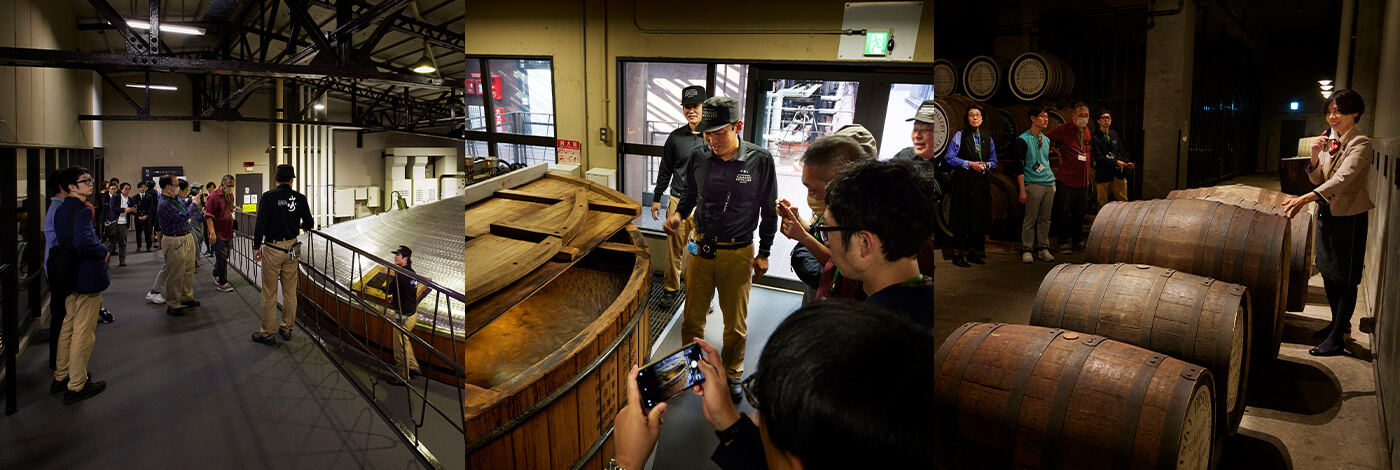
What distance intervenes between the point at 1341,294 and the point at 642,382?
5.68ft

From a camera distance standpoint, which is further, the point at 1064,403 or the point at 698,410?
the point at 1064,403

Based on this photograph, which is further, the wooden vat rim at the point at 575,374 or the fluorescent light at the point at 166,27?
the fluorescent light at the point at 166,27

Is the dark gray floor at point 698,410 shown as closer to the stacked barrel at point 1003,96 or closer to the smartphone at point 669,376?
the smartphone at point 669,376

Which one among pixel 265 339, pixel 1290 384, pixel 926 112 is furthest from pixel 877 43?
pixel 1290 384

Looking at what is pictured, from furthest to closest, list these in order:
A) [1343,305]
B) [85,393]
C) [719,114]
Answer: [1343,305], [85,393], [719,114]

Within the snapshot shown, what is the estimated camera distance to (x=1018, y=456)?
164cm

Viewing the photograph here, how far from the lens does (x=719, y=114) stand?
0.82 metres

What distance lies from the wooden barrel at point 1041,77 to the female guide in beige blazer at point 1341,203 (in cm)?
48

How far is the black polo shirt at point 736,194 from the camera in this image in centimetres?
83

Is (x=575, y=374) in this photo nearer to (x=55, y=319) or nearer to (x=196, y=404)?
(x=196, y=404)

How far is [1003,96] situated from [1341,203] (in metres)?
0.72

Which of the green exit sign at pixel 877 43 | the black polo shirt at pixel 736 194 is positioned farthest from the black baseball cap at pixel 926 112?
the black polo shirt at pixel 736 194

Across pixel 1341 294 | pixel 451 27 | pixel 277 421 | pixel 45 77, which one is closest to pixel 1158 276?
pixel 1341 294

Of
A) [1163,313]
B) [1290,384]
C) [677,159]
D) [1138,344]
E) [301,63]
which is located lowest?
[1290,384]
